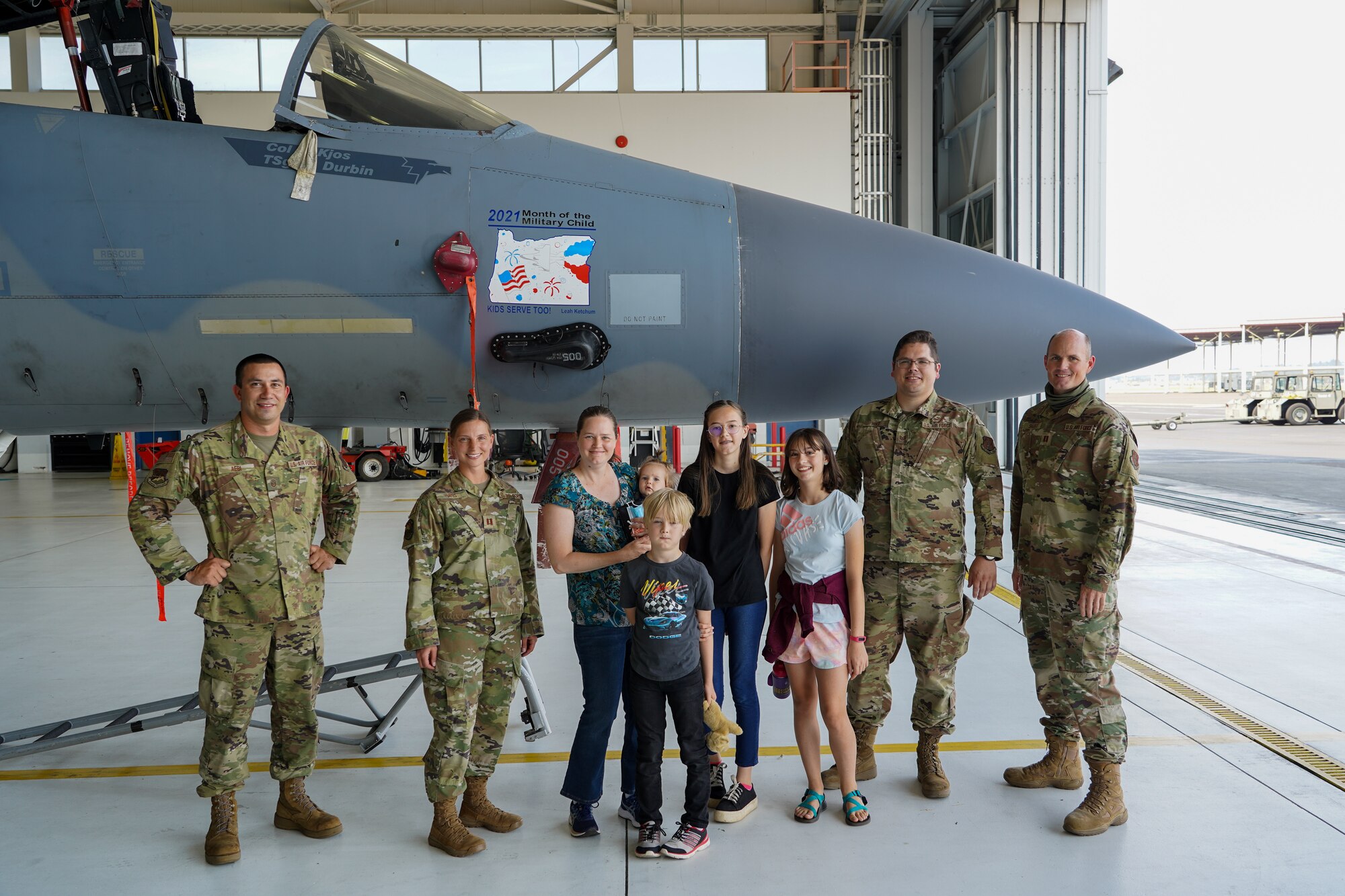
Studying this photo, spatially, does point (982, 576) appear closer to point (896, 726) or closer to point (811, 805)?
point (811, 805)

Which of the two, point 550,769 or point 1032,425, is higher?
point 1032,425

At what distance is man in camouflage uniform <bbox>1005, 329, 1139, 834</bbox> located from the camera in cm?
333

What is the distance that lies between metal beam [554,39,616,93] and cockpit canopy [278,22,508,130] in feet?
52.0

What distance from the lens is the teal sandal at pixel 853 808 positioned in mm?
3355

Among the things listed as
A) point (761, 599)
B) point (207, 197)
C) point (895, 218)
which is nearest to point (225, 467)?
point (207, 197)

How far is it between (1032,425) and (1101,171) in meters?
14.9

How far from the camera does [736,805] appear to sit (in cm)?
341

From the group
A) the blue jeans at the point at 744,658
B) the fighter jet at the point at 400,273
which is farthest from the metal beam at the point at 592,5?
the blue jeans at the point at 744,658

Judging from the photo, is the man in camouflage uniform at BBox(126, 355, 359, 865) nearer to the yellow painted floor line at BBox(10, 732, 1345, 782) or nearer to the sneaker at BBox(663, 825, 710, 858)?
the yellow painted floor line at BBox(10, 732, 1345, 782)

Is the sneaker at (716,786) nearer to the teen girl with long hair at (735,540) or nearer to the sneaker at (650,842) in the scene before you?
the teen girl with long hair at (735,540)

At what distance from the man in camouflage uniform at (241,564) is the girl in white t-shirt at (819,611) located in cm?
182

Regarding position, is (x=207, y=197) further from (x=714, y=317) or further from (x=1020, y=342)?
(x=1020, y=342)

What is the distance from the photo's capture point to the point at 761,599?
135 inches

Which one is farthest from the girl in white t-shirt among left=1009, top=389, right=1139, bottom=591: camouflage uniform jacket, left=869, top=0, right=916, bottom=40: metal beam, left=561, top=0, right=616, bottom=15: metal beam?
left=869, top=0, right=916, bottom=40: metal beam
